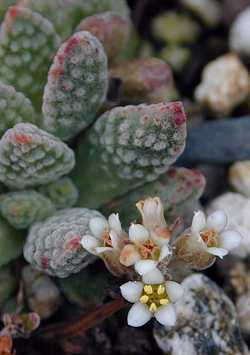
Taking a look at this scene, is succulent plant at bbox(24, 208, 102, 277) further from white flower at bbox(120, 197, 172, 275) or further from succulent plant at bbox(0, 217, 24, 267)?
white flower at bbox(120, 197, 172, 275)

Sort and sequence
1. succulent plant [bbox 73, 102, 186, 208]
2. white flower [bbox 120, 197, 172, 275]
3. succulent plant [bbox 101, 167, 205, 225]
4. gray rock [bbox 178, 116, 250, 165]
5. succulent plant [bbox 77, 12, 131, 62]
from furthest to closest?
1. gray rock [bbox 178, 116, 250, 165]
2. succulent plant [bbox 77, 12, 131, 62]
3. succulent plant [bbox 101, 167, 205, 225]
4. succulent plant [bbox 73, 102, 186, 208]
5. white flower [bbox 120, 197, 172, 275]

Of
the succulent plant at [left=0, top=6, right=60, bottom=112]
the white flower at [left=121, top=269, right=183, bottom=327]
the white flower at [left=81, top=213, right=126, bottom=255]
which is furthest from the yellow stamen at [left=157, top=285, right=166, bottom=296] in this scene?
the succulent plant at [left=0, top=6, right=60, bottom=112]

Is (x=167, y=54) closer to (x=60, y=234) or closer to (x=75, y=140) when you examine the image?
(x=75, y=140)

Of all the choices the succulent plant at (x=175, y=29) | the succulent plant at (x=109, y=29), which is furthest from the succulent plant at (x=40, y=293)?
the succulent plant at (x=175, y=29)

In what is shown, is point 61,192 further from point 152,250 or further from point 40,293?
point 152,250

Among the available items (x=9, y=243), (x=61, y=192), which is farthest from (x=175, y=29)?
(x=9, y=243)

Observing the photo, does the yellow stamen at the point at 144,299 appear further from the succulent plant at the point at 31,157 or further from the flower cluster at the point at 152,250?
the succulent plant at the point at 31,157

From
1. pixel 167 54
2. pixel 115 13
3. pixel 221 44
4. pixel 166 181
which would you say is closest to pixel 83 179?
pixel 166 181
